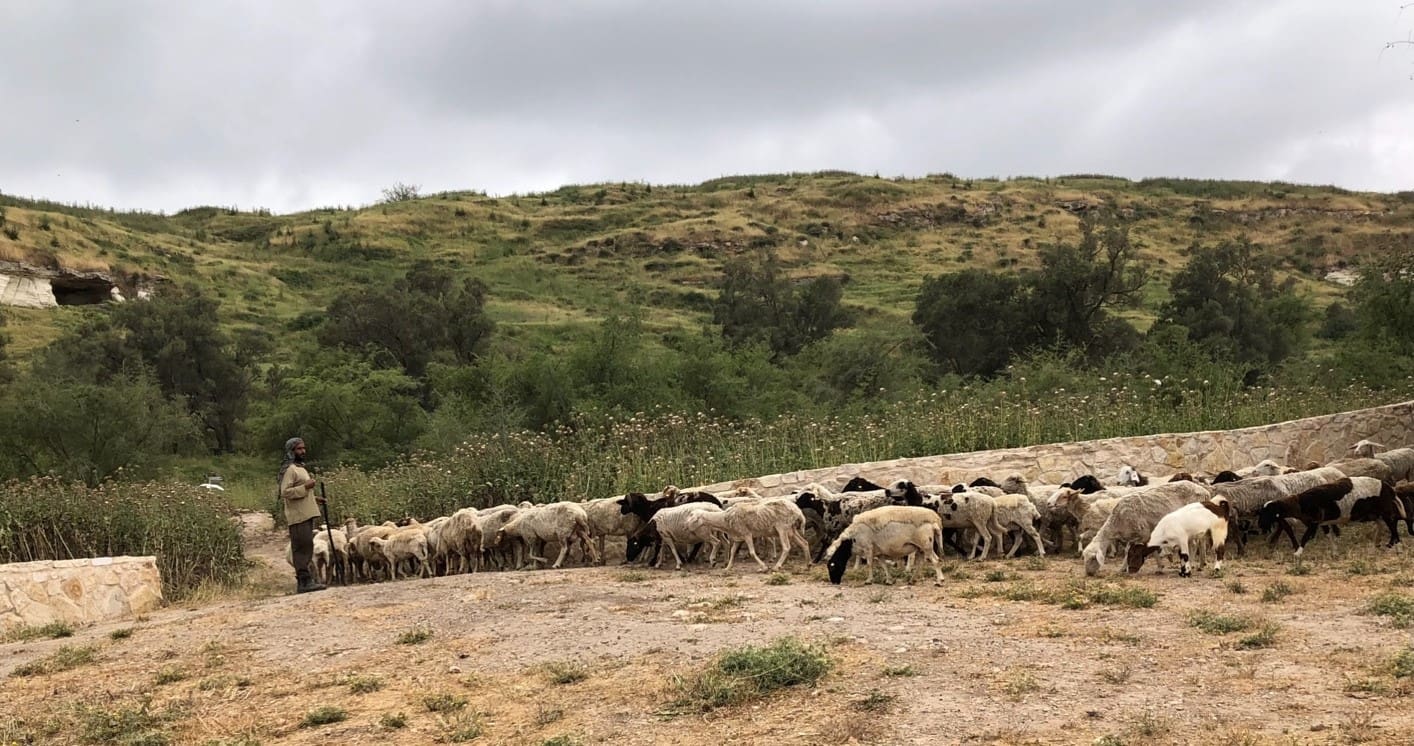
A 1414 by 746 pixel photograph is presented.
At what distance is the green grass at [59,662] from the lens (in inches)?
351

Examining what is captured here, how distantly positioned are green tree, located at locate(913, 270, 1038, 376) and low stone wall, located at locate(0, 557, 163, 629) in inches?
889

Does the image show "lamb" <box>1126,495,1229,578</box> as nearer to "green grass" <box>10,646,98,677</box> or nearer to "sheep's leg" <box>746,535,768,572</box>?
"sheep's leg" <box>746,535,768,572</box>

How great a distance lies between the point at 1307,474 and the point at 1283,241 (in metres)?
63.0

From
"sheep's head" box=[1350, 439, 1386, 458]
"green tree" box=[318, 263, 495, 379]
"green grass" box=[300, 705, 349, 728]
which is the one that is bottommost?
"green grass" box=[300, 705, 349, 728]

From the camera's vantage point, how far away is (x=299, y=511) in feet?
41.9

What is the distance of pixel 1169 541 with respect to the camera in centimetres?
948

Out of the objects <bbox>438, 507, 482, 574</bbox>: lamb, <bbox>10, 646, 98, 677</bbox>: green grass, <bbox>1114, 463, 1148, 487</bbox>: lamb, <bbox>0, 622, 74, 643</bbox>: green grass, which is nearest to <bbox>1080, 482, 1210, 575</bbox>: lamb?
<bbox>1114, 463, 1148, 487</bbox>: lamb

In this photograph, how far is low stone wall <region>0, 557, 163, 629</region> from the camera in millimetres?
11305

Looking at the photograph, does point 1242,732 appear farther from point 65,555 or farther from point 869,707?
point 65,555

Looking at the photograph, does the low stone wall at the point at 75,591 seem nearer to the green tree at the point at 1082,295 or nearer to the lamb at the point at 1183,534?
the lamb at the point at 1183,534

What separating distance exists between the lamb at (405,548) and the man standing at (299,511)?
1154 mm

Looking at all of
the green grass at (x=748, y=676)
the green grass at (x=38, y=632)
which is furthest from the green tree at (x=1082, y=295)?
the green grass at (x=38, y=632)

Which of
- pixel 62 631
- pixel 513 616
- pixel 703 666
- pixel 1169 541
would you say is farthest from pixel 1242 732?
pixel 62 631

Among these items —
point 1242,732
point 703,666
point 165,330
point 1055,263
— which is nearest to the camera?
point 1242,732
